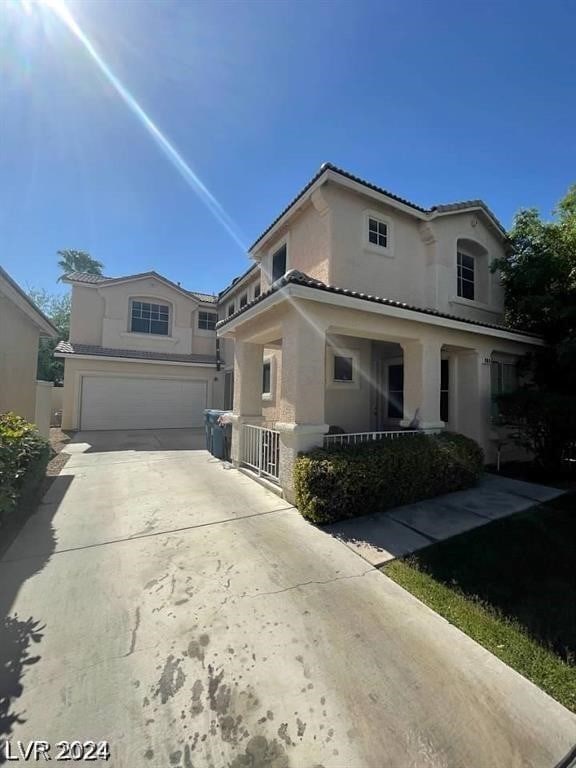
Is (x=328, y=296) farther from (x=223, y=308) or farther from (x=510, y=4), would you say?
(x=223, y=308)

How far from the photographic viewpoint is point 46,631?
2.82m

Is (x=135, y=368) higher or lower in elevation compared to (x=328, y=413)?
higher

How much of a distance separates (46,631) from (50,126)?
30.1 feet

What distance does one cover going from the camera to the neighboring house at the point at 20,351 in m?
7.91

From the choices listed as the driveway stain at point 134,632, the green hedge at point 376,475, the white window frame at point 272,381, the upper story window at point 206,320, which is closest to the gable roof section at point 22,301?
the white window frame at point 272,381

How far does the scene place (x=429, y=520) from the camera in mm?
5305

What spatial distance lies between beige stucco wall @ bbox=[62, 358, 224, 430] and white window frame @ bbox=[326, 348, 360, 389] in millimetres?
9473

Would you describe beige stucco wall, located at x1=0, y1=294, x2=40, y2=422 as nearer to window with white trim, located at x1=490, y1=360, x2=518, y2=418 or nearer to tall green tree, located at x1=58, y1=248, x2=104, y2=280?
window with white trim, located at x1=490, y1=360, x2=518, y2=418

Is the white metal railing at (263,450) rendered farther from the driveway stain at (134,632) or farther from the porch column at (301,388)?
the driveway stain at (134,632)

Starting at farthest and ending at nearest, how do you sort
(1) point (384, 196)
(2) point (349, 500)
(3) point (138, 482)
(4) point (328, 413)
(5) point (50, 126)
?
(4) point (328, 413), (1) point (384, 196), (3) point (138, 482), (5) point (50, 126), (2) point (349, 500)

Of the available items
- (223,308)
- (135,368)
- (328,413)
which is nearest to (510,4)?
(328,413)

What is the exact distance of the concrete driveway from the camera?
1959 mm

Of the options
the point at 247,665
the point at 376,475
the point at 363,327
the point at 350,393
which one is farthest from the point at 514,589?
the point at 350,393

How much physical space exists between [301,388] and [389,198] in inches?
250
